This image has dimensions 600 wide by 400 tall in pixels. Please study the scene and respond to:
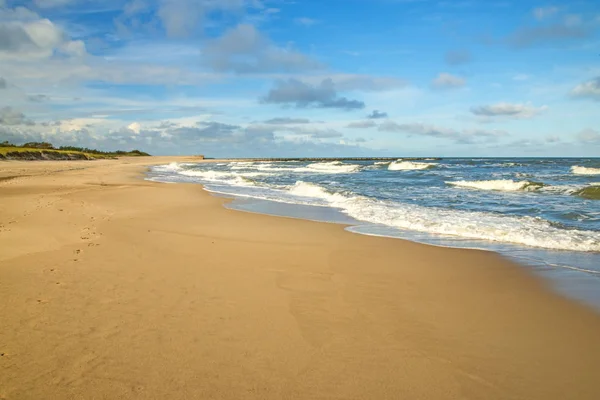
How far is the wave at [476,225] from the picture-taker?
866cm

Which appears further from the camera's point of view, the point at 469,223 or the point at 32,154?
the point at 32,154

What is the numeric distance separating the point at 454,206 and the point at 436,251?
7550 millimetres

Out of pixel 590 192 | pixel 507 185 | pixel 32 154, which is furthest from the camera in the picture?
pixel 32 154

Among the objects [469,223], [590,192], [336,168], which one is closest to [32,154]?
[336,168]

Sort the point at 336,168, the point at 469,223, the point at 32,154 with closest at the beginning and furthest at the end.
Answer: the point at 469,223 < the point at 336,168 < the point at 32,154

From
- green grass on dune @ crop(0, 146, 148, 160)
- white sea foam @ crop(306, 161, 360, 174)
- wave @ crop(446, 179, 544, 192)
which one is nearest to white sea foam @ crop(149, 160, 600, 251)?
wave @ crop(446, 179, 544, 192)

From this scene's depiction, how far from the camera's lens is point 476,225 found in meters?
10.4

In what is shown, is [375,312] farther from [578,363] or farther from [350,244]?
[350,244]

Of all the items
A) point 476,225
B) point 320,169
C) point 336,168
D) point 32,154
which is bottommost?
point 476,225

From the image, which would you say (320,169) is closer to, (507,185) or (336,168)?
(336,168)

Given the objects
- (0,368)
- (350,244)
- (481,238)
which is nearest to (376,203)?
(481,238)

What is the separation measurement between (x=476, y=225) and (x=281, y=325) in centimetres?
767

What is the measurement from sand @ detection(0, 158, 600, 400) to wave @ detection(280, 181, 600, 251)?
2060 millimetres

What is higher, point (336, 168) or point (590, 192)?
point (336, 168)
